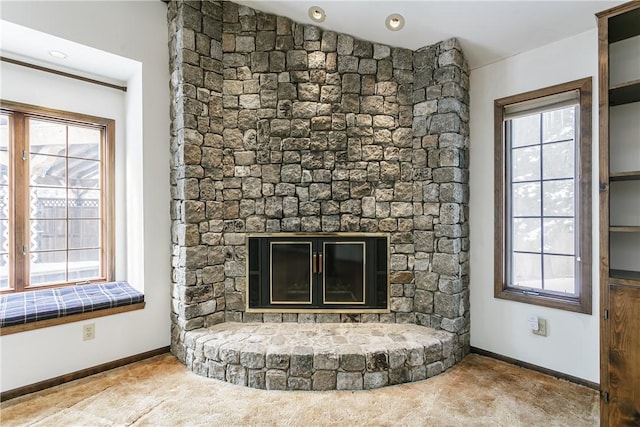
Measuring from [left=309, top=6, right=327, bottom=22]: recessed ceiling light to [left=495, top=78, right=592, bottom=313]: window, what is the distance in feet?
5.68

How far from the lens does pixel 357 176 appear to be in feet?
10.2

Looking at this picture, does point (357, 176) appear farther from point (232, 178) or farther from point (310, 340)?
point (310, 340)

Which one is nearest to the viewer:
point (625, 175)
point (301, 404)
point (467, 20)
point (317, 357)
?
point (625, 175)

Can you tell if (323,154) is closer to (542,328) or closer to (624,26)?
(624,26)

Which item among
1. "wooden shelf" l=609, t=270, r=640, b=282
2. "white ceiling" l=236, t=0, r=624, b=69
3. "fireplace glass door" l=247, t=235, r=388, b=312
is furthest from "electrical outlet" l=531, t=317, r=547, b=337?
"white ceiling" l=236, t=0, r=624, b=69

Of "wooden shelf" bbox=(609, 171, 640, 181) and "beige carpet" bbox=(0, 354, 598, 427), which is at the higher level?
"wooden shelf" bbox=(609, 171, 640, 181)

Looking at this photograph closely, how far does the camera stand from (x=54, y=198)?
306 centimetres

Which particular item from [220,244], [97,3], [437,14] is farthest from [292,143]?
[97,3]

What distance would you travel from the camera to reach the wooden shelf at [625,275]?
6.31 feet

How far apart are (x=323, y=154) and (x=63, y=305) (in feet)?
7.96

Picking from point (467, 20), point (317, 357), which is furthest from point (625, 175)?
point (317, 357)

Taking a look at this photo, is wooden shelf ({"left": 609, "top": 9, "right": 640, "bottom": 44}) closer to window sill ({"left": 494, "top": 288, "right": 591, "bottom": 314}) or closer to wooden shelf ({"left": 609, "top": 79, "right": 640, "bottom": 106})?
wooden shelf ({"left": 609, "top": 79, "right": 640, "bottom": 106})

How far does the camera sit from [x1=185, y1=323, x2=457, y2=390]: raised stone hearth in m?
2.46

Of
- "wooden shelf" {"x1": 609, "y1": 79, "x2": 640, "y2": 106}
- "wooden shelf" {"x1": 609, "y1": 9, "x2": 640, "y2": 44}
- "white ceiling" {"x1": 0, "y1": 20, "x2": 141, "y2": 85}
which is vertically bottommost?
"wooden shelf" {"x1": 609, "y1": 79, "x2": 640, "y2": 106}
